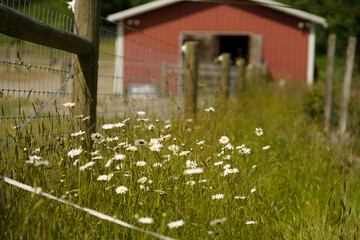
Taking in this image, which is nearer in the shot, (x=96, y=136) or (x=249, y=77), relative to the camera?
(x=96, y=136)

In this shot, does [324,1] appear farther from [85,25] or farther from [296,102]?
[85,25]

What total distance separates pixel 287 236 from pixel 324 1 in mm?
42680

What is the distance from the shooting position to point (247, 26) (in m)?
19.3

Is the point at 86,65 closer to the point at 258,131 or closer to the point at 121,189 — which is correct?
the point at 258,131

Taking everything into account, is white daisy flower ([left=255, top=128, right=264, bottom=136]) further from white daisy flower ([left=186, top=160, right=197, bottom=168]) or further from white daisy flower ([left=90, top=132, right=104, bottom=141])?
white daisy flower ([left=90, top=132, right=104, bottom=141])

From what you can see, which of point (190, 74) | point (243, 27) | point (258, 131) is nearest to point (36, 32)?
point (258, 131)

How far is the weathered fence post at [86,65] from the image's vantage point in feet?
12.0

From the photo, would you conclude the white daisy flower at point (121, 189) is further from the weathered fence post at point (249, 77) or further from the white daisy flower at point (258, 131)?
A: the weathered fence post at point (249, 77)

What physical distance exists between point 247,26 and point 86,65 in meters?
16.4

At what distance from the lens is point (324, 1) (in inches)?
1660

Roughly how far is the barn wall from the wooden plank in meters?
15.8

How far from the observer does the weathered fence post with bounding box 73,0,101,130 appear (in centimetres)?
366

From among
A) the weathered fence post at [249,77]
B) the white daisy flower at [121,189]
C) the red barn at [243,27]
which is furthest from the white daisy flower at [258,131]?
the red barn at [243,27]

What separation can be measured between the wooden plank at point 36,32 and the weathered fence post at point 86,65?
131 mm
